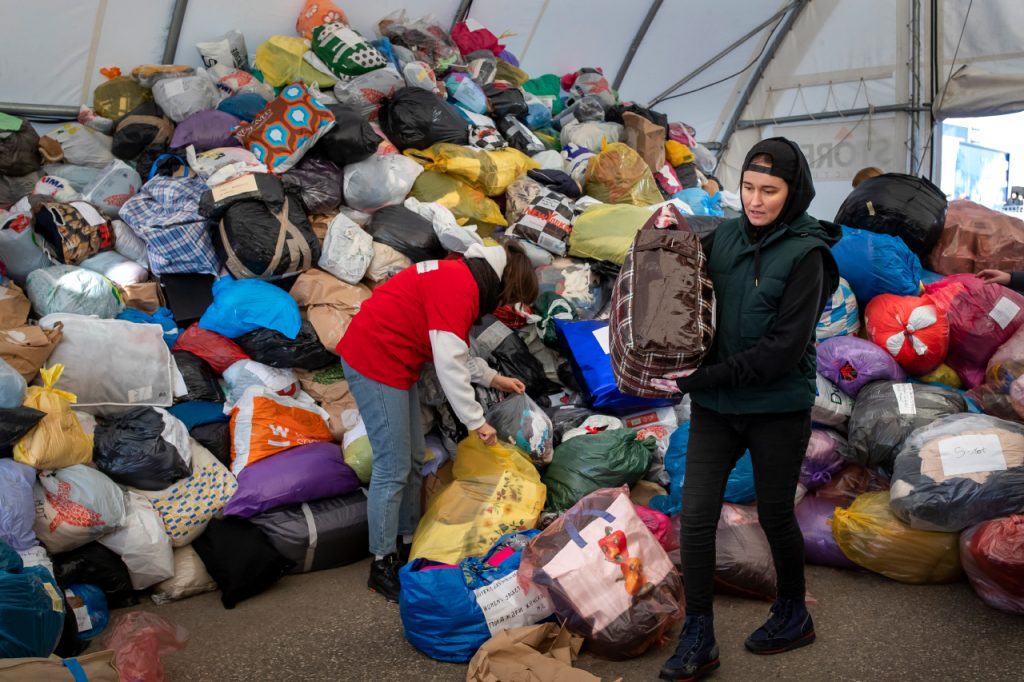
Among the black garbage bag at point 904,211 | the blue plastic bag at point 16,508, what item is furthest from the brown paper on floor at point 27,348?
the black garbage bag at point 904,211

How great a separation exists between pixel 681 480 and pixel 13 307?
2962mm

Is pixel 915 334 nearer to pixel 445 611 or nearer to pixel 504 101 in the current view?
pixel 445 611

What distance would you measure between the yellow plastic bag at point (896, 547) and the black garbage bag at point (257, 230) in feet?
9.08

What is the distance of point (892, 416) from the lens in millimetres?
3652

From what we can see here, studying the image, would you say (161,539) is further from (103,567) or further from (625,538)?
(625,538)

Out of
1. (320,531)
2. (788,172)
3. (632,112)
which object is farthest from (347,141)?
(788,172)

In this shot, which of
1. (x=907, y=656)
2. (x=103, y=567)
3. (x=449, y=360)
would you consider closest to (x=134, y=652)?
(x=103, y=567)

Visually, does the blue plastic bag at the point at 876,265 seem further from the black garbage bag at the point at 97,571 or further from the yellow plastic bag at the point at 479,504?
the black garbage bag at the point at 97,571

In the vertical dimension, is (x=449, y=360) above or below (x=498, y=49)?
below

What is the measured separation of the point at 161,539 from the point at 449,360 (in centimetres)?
133

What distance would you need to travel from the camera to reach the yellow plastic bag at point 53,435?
10.5 ft

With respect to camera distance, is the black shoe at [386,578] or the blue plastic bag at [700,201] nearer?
the black shoe at [386,578]

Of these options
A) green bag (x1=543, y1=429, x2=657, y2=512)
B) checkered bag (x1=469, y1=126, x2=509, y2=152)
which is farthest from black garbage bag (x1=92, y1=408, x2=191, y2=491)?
checkered bag (x1=469, y1=126, x2=509, y2=152)

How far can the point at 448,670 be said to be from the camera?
2.93 metres
